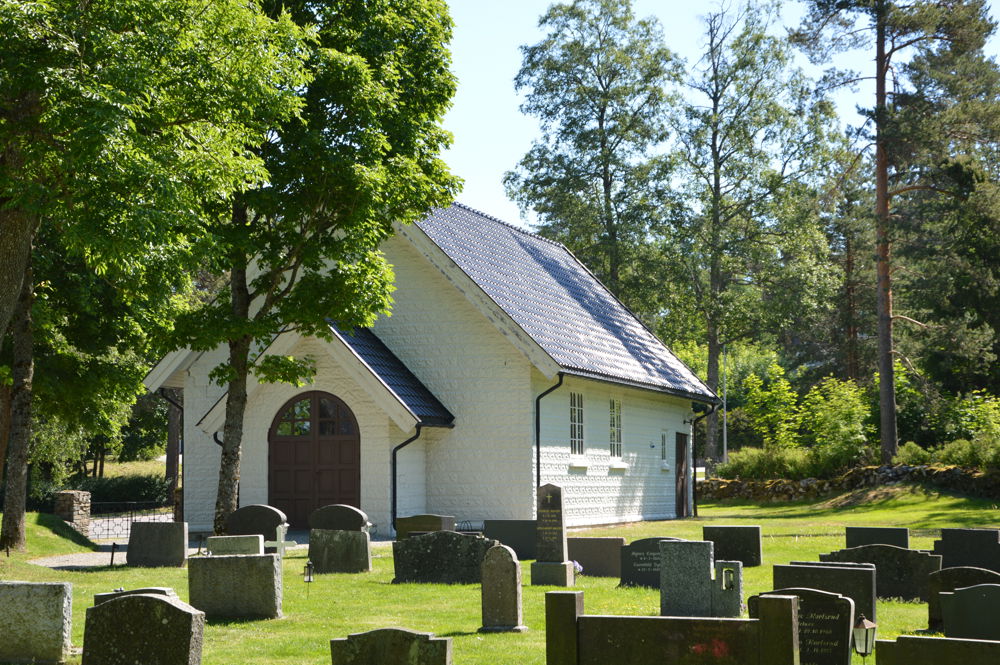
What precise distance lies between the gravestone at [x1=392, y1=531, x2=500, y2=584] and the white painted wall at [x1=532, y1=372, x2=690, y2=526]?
715cm

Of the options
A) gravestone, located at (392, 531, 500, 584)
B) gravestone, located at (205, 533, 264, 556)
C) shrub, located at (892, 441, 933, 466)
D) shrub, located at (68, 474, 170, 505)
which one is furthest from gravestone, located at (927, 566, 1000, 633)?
shrub, located at (68, 474, 170, 505)

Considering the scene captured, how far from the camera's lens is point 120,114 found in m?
12.2

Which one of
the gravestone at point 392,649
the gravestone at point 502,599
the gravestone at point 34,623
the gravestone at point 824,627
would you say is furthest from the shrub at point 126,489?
the gravestone at point 824,627

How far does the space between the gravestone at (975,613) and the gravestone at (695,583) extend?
9.05 ft

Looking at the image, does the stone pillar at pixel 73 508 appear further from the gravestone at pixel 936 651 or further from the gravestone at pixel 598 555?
the gravestone at pixel 936 651

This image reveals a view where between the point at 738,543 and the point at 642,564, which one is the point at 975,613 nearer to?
the point at 642,564

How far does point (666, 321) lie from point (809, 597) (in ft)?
126

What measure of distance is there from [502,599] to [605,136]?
35.9 meters

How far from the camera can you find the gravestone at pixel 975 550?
13961mm

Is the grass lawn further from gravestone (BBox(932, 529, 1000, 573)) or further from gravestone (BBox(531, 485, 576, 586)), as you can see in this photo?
gravestone (BBox(932, 529, 1000, 573))

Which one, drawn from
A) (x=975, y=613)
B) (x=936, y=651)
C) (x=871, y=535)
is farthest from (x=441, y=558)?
(x=936, y=651)

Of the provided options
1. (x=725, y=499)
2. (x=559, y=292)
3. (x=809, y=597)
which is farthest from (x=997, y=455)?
(x=809, y=597)

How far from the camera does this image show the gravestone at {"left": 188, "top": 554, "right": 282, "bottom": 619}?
1204 centimetres

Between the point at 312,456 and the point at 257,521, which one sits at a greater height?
the point at 312,456
